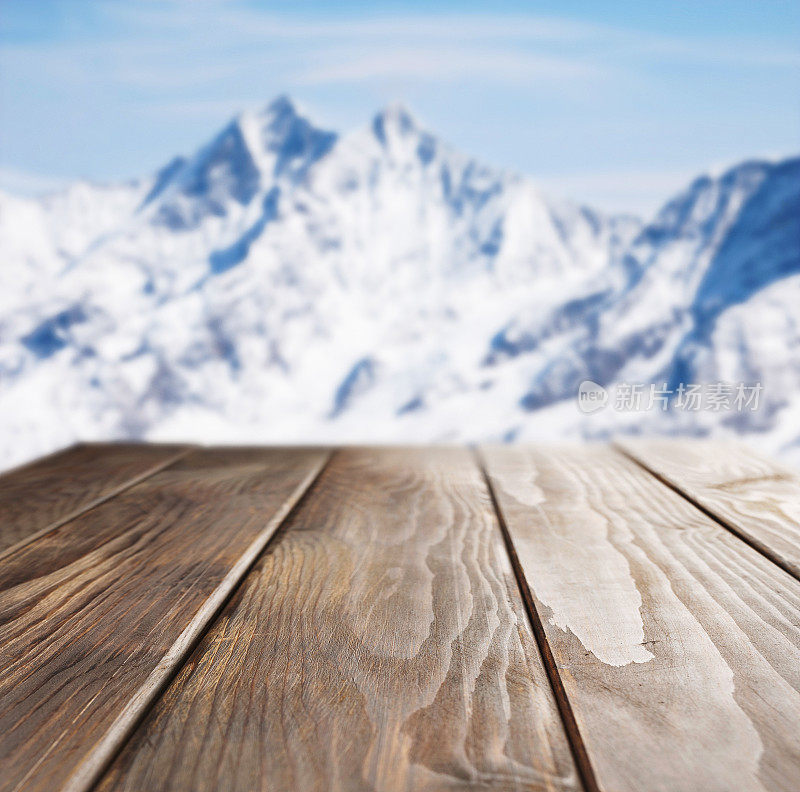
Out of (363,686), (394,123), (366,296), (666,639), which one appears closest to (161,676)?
(363,686)

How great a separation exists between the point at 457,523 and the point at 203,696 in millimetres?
264

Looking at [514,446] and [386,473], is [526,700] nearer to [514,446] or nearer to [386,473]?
[386,473]

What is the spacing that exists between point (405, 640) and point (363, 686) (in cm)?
4

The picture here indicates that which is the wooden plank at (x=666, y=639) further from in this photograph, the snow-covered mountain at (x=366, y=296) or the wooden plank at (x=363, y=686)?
the snow-covered mountain at (x=366, y=296)

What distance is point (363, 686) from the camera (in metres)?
0.29

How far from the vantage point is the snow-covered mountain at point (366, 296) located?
30.0 meters

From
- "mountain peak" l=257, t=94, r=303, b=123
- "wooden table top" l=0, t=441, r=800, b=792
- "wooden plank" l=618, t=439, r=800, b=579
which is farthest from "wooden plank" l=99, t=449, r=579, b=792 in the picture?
"mountain peak" l=257, t=94, r=303, b=123

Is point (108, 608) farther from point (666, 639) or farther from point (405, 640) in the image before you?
point (666, 639)

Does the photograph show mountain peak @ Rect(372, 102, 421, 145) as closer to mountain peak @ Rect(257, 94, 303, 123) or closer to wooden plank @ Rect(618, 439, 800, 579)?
mountain peak @ Rect(257, 94, 303, 123)

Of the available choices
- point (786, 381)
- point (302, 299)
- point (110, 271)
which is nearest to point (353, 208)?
point (302, 299)

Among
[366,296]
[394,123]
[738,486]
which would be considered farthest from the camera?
[394,123]

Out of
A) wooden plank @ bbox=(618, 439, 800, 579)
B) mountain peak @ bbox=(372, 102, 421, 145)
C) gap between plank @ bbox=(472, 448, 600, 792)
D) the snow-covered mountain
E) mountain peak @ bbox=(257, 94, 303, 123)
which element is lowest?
the snow-covered mountain

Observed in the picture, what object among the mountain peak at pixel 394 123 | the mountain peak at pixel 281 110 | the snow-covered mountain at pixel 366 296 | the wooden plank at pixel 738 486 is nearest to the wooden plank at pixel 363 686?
the wooden plank at pixel 738 486

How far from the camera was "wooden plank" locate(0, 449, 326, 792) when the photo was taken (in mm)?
260
